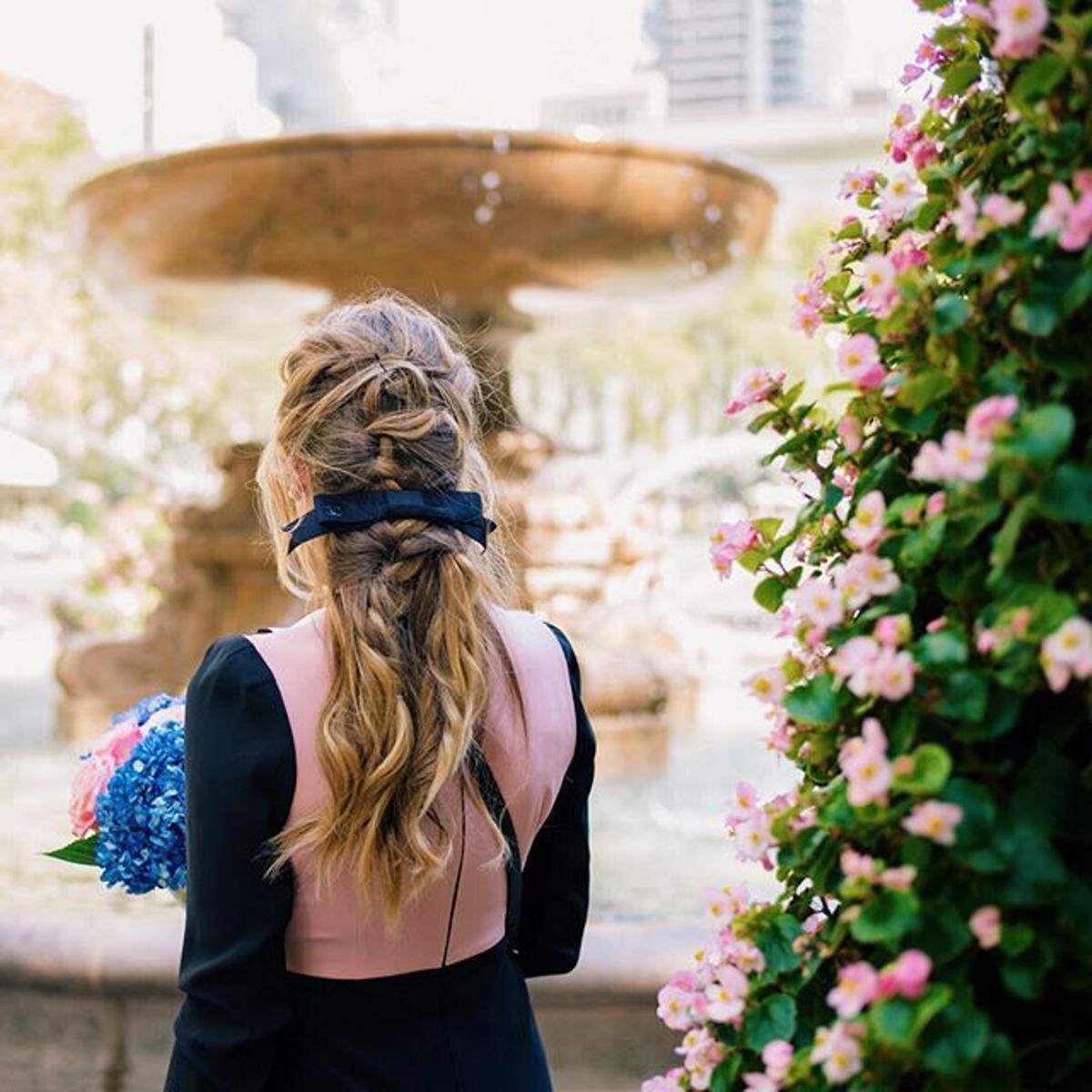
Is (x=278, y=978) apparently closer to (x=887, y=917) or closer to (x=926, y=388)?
(x=887, y=917)

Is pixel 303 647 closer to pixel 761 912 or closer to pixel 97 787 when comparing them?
pixel 97 787

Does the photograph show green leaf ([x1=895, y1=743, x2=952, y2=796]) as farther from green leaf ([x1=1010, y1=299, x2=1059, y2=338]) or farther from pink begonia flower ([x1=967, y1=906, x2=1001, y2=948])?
green leaf ([x1=1010, y1=299, x2=1059, y2=338])

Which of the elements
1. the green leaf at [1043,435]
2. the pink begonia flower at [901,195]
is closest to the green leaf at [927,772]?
the green leaf at [1043,435]

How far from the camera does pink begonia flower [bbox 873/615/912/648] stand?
3.93 feet

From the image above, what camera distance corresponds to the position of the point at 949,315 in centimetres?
123

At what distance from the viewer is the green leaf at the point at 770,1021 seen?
4.58ft

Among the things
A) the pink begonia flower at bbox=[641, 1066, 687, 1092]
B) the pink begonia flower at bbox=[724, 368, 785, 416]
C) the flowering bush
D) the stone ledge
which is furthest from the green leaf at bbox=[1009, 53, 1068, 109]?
the stone ledge

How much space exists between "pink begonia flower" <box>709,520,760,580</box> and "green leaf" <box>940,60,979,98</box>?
425 mm

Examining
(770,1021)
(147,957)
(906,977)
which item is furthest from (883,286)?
(147,957)

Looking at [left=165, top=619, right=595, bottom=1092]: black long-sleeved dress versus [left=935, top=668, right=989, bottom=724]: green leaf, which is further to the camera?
[left=165, top=619, right=595, bottom=1092]: black long-sleeved dress

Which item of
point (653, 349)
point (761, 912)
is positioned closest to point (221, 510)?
point (761, 912)

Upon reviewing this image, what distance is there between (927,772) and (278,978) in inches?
35.8

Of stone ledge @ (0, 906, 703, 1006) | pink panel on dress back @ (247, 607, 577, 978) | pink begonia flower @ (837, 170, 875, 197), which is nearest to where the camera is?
pink begonia flower @ (837, 170, 875, 197)

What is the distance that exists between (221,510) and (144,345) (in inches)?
726
